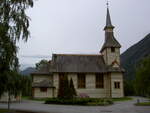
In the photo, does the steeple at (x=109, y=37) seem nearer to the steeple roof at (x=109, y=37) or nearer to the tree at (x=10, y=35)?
the steeple roof at (x=109, y=37)

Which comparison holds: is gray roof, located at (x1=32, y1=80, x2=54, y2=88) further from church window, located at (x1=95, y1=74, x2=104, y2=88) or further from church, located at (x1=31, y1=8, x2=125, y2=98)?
church window, located at (x1=95, y1=74, x2=104, y2=88)

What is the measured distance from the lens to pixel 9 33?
752 inches

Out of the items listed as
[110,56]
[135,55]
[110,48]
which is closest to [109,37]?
[110,48]

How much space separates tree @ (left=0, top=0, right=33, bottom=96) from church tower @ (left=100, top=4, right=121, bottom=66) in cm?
3509

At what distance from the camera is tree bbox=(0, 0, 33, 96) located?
60.4 feet

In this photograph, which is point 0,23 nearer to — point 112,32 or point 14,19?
point 14,19

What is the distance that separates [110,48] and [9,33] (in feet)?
121

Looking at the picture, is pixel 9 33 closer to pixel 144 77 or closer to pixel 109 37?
pixel 144 77

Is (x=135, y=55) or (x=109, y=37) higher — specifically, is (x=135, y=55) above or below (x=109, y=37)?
above

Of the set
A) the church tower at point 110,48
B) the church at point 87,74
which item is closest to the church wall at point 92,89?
the church at point 87,74

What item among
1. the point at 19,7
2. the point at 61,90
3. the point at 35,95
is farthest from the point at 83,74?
the point at 19,7

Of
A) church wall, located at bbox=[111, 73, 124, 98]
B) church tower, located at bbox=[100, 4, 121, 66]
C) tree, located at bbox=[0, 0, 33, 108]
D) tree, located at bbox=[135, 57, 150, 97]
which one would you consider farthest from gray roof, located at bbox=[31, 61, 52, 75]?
tree, located at bbox=[0, 0, 33, 108]

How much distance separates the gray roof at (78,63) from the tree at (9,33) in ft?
105

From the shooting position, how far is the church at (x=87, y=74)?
51.6m
